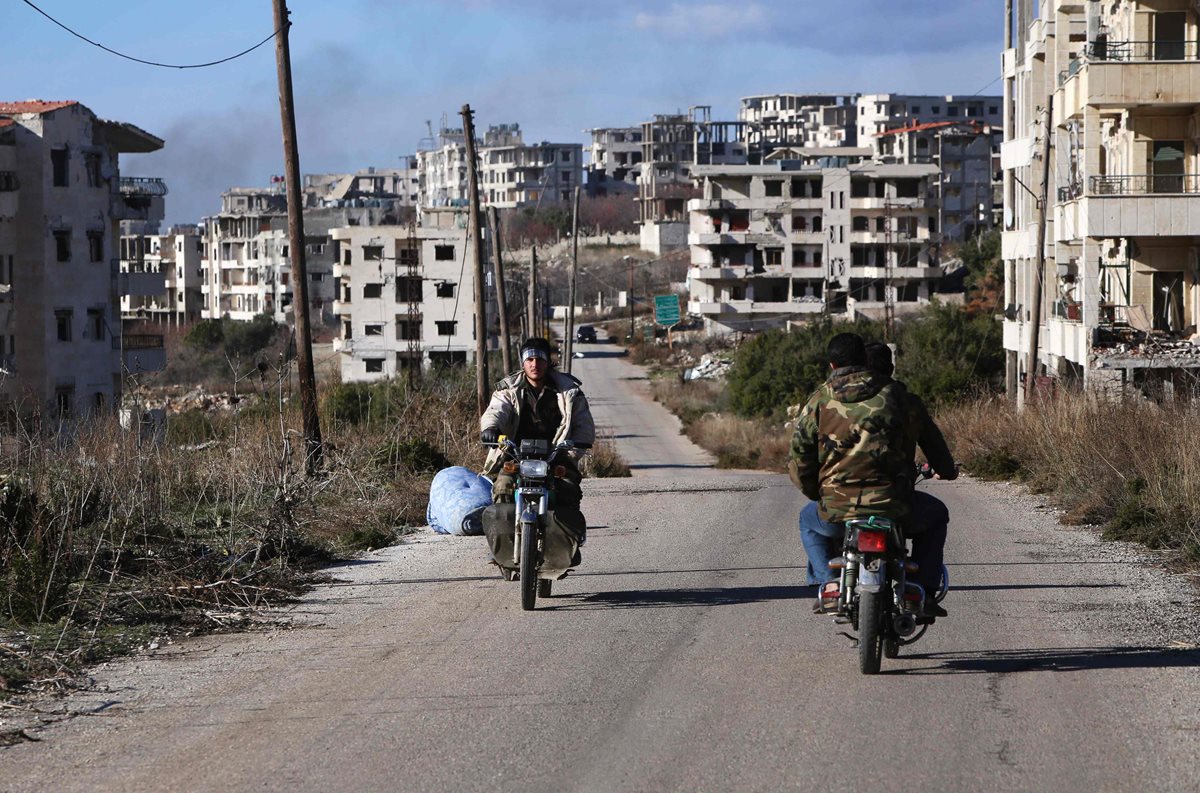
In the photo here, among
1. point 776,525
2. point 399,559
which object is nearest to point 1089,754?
point 399,559

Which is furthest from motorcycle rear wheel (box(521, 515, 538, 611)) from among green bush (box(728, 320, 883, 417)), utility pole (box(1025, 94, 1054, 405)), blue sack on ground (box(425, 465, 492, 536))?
green bush (box(728, 320, 883, 417))

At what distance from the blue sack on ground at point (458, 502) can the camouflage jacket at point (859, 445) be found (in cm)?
720

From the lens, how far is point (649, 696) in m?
7.64

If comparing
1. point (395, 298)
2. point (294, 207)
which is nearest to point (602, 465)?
point (294, 207)

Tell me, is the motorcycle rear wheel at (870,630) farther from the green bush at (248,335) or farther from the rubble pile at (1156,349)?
the green bush at (248,335)

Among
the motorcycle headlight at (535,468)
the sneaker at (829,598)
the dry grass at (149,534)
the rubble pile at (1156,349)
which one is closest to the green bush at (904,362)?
the rubble pile at (1156,349)

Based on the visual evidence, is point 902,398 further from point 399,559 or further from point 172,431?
point 172,431

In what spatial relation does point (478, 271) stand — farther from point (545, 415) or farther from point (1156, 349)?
point (545, 415)

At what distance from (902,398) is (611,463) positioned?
74.1 ft

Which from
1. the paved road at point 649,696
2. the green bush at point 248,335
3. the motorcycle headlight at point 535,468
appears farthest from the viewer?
the green bush at point 248,335

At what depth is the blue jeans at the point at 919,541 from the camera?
8336 mm

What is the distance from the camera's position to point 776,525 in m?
16.3

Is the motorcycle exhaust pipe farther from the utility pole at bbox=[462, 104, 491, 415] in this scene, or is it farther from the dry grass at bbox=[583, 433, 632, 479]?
the utility pole at bbox=[462, 104, 491, 415]

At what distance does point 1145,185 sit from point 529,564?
28.0 m
